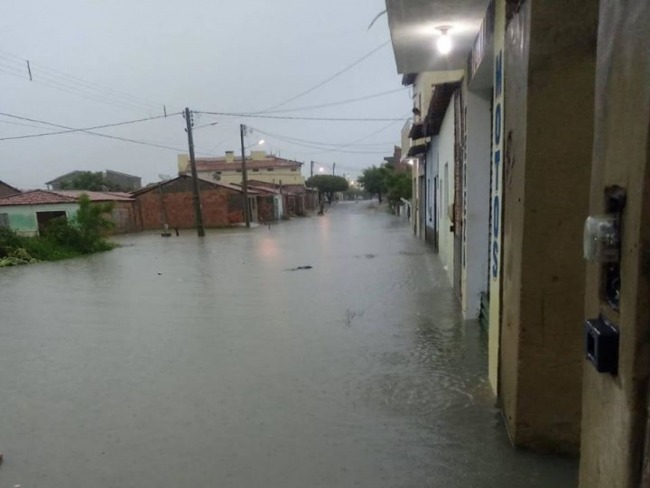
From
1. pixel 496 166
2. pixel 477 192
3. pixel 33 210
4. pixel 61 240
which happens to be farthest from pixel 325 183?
pixel 496 166

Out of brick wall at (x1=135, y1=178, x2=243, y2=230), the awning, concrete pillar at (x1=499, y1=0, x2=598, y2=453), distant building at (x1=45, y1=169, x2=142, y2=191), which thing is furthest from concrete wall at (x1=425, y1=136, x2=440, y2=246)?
distant building at (x1=45, y1=169, x2=142, y2=191)

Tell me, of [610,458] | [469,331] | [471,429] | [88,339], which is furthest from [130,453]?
[469,331]

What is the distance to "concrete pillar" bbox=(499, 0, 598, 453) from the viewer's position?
2629mm

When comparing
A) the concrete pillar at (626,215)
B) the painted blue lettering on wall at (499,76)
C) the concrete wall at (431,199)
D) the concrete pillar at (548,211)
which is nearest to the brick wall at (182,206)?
the concrete wall at (431,199)

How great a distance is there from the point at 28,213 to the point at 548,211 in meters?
30.6

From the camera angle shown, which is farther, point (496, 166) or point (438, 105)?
point (438, 105)

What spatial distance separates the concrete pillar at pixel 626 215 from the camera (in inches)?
48.2

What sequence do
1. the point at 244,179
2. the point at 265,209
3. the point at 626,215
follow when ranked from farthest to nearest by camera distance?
the point at 265,209, the point at 244,179, the point at 626,215

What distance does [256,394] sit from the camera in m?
4.17

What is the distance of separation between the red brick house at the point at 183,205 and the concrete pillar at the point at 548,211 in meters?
30.8

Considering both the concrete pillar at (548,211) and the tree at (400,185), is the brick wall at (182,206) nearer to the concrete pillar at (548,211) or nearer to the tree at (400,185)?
the tree at (400,185)

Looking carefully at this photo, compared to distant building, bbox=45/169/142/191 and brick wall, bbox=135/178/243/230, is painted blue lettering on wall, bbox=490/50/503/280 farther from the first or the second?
distant building, bbox=45/169/142/191

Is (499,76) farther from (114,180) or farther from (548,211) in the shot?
(114,180)

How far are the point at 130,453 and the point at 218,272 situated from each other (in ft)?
27.9
